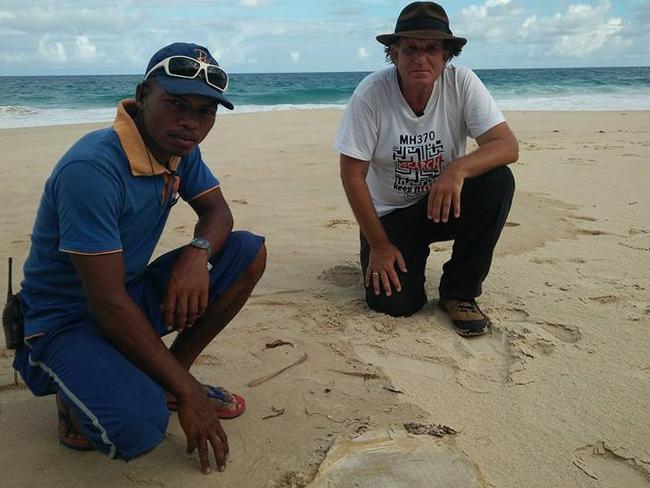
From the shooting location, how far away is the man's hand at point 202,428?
1712 millimetres

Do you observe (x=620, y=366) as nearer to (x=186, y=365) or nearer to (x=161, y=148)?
(x=186, y=365)

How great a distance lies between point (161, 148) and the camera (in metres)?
1.88

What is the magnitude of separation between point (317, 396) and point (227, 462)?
481mm

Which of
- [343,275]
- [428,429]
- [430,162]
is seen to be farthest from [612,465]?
[343,275]

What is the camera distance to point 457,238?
2961 mm

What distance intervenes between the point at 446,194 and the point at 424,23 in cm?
74

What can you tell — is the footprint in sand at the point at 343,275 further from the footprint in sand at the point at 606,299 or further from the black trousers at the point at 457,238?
the footprint in sand at the point at 606,299

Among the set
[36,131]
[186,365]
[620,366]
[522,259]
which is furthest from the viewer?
[36,131]

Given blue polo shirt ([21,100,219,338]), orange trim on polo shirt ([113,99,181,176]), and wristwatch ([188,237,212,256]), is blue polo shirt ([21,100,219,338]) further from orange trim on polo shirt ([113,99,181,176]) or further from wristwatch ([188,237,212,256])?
wristwatch ([188,237,212,256])

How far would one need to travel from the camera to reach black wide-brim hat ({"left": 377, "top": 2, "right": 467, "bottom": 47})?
2.56 m

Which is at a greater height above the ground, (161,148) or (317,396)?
(161,148)

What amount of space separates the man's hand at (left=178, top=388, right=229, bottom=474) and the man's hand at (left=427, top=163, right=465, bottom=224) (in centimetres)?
137

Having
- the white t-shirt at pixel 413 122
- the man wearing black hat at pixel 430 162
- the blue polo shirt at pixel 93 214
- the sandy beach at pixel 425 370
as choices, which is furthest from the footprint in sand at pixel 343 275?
the blue polo shirt at pixel 93 214

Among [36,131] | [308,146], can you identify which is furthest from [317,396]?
[36,131]
